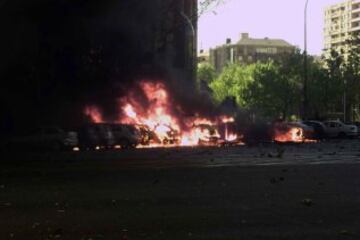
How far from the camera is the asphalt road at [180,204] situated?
8008mm

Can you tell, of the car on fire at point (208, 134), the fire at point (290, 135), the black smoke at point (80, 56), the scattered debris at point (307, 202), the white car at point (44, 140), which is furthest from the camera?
the fire at point (290, 135)

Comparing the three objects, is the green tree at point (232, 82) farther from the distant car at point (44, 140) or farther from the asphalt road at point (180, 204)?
the asphalt road at point (180, 204)

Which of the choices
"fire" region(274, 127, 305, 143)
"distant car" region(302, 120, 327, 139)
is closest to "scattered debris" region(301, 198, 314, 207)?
"fire" region(274, 127, 305, 143)

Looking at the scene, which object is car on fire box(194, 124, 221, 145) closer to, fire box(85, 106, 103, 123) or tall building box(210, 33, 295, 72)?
fire box(85, 106, 103, 123)

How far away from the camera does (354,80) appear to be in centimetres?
6975

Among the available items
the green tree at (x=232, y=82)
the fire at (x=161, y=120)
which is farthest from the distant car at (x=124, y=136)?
the green tree at (x=232, y=82)

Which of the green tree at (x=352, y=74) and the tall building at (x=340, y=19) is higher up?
the tall building at (x=340, y=19)

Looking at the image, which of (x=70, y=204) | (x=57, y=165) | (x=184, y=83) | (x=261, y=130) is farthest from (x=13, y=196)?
(x=184, y=83)

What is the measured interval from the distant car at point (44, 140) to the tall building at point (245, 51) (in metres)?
136

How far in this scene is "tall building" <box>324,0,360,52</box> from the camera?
145312 millimetres

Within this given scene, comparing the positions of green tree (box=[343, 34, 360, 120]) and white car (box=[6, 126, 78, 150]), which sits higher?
green tree (box=[343, 34, 360, 120])

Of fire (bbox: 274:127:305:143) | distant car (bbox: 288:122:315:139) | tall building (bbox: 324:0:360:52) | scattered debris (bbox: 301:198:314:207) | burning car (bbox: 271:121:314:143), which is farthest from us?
tall building (bbox: 324:0:360:52)

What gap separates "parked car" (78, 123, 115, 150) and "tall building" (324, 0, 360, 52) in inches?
4493

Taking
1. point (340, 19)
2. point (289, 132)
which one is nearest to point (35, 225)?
point (289, 132)
